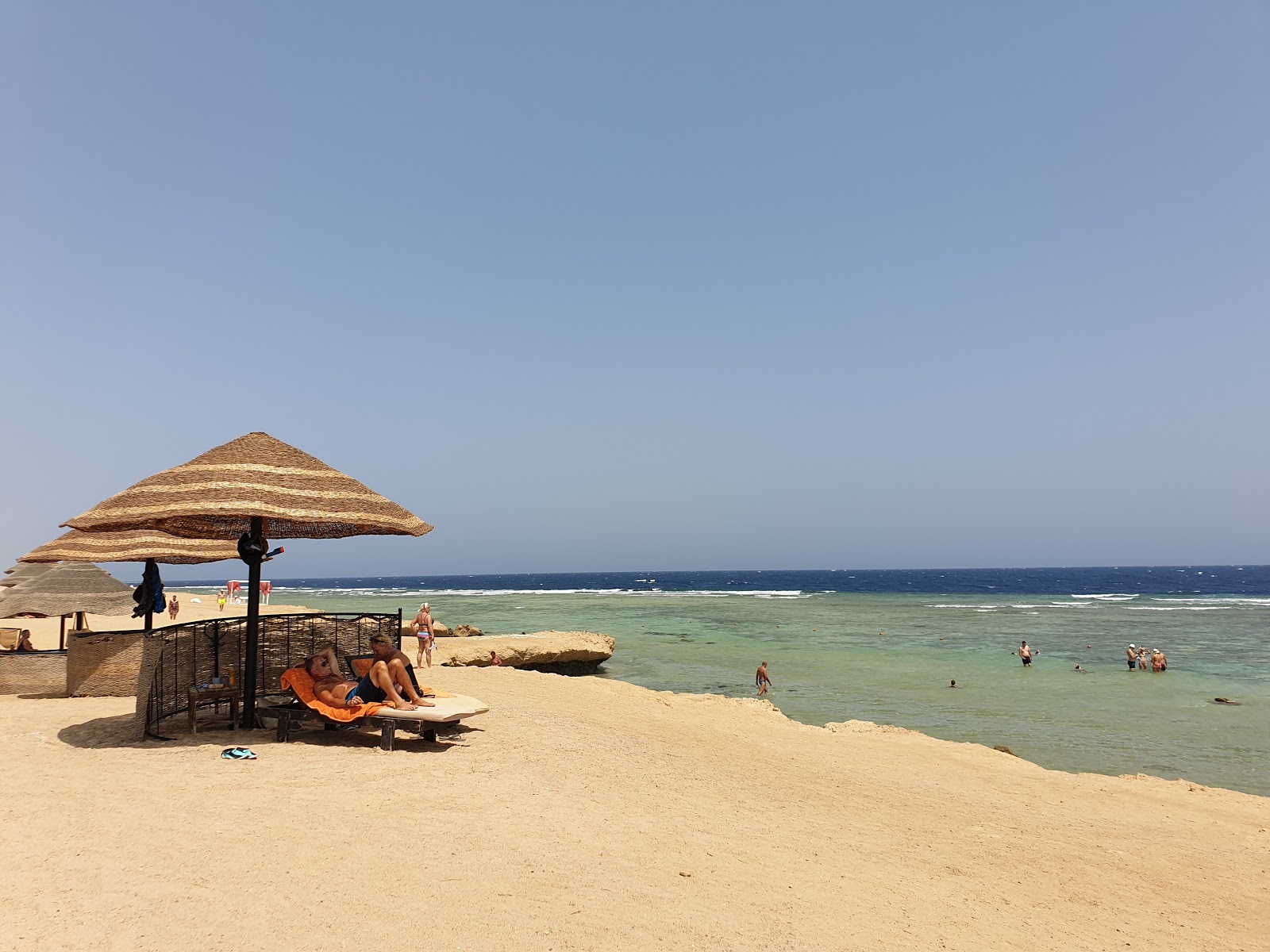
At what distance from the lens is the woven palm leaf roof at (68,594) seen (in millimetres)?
14633

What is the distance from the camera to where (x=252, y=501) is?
8.02m

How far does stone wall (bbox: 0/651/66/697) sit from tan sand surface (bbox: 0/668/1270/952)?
2.09 m

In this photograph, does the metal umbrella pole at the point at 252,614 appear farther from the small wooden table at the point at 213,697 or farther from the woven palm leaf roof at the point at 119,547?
the woven palm leaf roof at the point at 119,547

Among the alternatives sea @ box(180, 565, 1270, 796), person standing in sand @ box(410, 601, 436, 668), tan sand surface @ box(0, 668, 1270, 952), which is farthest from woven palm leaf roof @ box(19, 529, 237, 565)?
sea @ box(180, 565, 1270, 796)

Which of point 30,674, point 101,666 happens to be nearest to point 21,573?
point 30,674

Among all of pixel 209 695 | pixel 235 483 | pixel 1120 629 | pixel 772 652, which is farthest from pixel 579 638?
pixel 1120 629

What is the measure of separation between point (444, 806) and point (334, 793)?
1.02 meters

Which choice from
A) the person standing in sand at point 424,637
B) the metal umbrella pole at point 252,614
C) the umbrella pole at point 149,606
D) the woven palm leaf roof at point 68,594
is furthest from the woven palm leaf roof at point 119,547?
the person standing in sand at point 424,637

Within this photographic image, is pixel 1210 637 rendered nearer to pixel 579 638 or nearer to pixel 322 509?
pixel 579 638

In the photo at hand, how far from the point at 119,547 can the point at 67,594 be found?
3.97 metres

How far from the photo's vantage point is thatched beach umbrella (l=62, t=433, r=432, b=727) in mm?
7906

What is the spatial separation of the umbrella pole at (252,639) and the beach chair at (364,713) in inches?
5.8

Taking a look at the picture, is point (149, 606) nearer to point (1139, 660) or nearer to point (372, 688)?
point (372, 688)

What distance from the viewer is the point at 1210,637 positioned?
1405 inches
